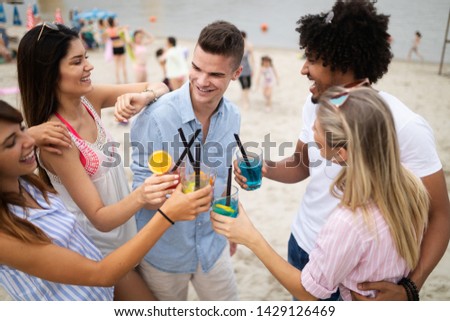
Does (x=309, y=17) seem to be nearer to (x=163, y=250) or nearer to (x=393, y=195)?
(x=393, y=195)

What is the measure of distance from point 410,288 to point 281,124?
6855mm

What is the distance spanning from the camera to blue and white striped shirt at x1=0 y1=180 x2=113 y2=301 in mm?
1819

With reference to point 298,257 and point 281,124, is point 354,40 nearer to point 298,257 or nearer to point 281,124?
point 298,257

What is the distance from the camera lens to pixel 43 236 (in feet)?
5.65

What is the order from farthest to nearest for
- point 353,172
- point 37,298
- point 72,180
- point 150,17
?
point 150,17
point 72,180
point 37,298
point 353,172

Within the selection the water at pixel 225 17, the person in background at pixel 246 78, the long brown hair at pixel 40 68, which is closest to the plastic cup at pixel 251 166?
the long brown hair at pixel 40 68

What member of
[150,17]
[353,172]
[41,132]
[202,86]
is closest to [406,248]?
[353,172]

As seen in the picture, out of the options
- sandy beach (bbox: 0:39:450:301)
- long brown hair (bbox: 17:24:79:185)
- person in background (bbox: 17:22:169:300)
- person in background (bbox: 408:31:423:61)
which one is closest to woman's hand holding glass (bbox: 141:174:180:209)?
person in background (bbox: 17:22:169:300)

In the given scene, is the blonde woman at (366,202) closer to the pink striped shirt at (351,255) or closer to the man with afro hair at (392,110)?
the pink striped shirt at (351,255)

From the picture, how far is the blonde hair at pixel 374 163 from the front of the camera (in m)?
1.59

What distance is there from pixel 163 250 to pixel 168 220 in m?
0.80

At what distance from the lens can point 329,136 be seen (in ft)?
5.64

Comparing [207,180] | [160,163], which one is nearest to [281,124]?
[160,163]

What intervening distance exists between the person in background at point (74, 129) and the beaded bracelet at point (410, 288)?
4.21ft
